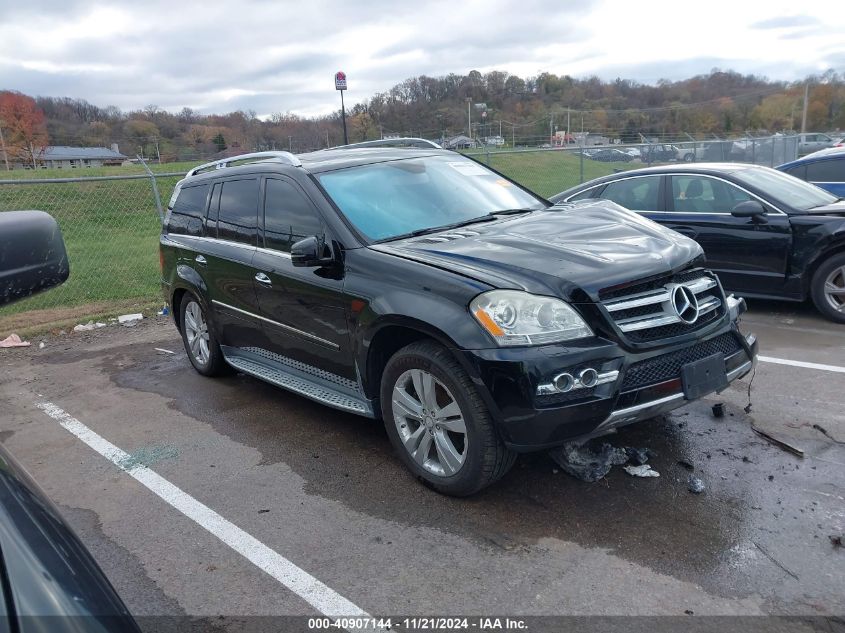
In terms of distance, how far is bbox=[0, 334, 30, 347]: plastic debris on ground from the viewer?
26.1 feet

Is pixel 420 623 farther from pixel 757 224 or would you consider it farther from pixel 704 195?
pixel 704 195

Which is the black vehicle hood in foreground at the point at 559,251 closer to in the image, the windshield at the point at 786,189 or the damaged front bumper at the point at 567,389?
the damaged front bumper at the point at 567,389

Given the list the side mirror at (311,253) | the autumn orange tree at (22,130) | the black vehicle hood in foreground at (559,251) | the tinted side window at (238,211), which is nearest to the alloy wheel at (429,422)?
the black vehicle hood in foreground at (559,251)

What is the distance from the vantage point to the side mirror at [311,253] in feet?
13.3

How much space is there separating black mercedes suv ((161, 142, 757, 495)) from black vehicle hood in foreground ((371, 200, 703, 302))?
1 cm

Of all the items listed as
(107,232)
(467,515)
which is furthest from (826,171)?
(107,232)

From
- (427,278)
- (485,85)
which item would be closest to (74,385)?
(427,278)

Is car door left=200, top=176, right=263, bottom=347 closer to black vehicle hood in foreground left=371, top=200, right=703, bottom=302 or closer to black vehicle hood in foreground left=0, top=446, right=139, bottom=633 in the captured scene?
black vehicle hood in foreground left=371, top=200, right=703, bottom=302

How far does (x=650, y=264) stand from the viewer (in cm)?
362

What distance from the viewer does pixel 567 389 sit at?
3.21 m

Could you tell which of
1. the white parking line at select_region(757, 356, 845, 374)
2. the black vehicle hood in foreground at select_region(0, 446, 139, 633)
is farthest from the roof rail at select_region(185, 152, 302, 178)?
the white parking line at select_region(757, 356, 845, 374)

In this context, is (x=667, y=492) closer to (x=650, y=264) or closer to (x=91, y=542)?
(x=650, y=264)

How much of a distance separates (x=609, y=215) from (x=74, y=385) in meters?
5.12

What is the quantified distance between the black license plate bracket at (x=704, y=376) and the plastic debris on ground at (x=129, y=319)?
7262 millimetres
